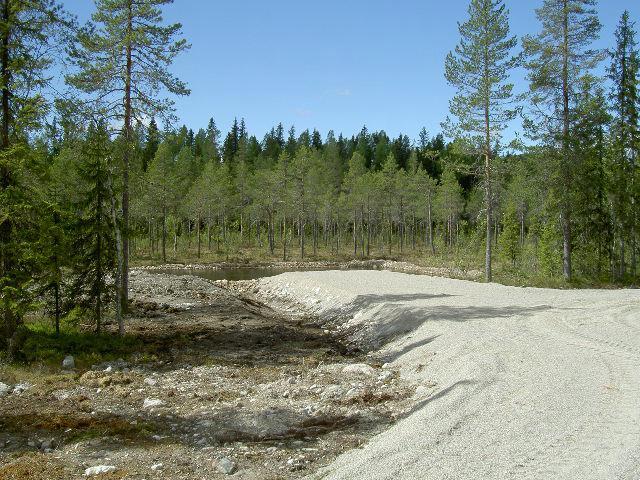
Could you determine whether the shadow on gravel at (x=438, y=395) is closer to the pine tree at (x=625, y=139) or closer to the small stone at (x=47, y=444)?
the small stone at (x=47, y=444)

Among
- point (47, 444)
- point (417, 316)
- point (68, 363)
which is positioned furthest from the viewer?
point (417, 316)

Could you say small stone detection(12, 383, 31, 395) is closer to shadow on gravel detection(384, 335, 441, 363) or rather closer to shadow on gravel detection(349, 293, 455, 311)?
shadow on gravel detection(384, 335, 441, 363)

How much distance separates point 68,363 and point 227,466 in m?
7.40

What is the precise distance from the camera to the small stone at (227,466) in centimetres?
638

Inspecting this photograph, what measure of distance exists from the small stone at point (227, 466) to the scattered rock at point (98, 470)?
1296mm

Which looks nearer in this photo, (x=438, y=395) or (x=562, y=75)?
(x=438, y=395)

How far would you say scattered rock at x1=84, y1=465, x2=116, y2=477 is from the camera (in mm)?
6254

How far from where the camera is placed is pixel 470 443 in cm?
643

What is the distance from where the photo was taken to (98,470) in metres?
6.31

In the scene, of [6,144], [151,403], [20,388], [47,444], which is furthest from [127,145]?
[47,444]

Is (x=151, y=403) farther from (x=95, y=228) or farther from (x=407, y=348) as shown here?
(x=95, y=228)

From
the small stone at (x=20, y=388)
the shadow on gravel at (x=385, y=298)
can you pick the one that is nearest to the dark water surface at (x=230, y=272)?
the shadow on gravel at (x=385, y=298)

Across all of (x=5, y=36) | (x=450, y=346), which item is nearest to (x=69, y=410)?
(x=450, y=346)

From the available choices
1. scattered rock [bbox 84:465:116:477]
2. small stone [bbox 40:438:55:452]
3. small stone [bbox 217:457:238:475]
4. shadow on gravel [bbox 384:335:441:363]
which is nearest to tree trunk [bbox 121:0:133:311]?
shadow on gravel [bbox 384:335:441:363]
